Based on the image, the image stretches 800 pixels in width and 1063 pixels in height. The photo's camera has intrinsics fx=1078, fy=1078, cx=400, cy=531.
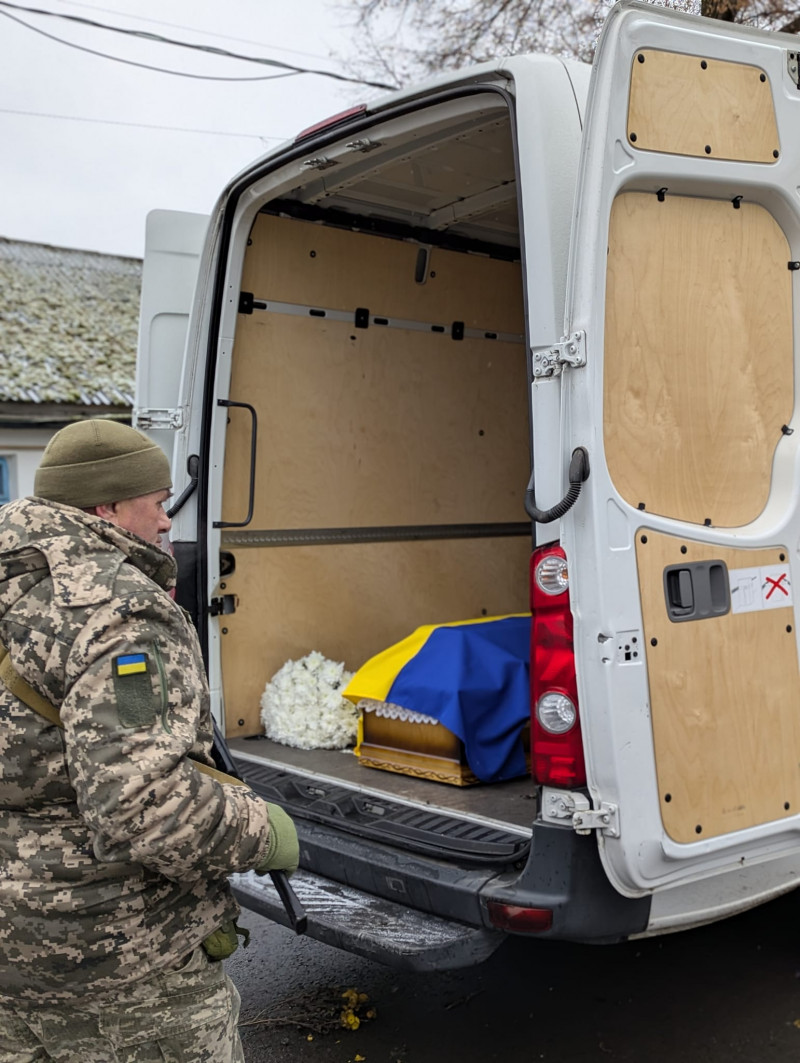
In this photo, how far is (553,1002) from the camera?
139 inches

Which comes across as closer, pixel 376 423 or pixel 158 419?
pixel 158 419

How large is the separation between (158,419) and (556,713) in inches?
88.5

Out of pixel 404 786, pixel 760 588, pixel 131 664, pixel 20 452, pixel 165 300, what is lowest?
pixel 404 786

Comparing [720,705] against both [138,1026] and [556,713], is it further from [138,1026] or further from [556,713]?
[138,1026]

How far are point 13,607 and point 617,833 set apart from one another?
144 centimetres

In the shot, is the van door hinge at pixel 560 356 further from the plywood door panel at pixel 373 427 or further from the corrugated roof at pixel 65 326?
the corrugated roof at pixel 65 326

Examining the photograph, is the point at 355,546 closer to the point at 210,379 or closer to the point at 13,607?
the point at 210,379

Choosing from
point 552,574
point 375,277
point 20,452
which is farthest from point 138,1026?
point 20,452

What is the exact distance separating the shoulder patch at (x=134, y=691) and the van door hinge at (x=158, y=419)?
234cm

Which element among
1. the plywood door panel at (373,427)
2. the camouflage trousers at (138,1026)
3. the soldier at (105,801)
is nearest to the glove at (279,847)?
the soldier at (105,801)

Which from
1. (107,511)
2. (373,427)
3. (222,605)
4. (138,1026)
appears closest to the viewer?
(138,1026)

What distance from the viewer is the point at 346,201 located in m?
4.38

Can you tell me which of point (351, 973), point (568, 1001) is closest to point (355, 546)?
point (351, 973)

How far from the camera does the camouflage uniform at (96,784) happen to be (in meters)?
1.81
